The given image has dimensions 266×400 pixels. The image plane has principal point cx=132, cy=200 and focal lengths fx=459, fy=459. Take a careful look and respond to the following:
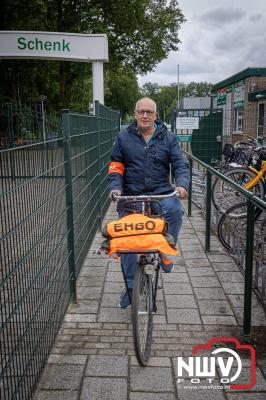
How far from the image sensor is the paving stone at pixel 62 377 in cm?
305

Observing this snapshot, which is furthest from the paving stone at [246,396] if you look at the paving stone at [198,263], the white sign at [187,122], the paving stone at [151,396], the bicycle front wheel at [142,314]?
the white sign at [187,122]

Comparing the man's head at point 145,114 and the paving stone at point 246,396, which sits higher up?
the man's head at point 145,114

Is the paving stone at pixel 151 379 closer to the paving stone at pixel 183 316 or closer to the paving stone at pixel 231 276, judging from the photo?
the paving stone at pixel 183 316

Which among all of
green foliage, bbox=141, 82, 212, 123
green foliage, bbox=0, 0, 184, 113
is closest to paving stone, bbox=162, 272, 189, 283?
green foliage, bbox=0, 0, 184, 113

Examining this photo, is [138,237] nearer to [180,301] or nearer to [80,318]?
[80,318]

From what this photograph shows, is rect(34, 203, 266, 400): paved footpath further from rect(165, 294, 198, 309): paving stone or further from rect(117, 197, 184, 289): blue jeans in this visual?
rect(117, 197, 184, 289): blue jeans

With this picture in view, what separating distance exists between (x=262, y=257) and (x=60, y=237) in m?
1.83

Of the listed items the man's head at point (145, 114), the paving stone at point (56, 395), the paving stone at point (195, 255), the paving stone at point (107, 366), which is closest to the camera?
the paving stone at point (56, 395)

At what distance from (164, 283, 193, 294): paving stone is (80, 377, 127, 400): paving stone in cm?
169

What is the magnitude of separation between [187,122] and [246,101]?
38.1 ft

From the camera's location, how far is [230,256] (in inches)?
227

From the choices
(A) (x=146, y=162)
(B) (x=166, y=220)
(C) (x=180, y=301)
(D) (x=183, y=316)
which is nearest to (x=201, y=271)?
(C) (x=180, y=301)

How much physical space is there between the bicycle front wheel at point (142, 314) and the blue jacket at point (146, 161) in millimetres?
925

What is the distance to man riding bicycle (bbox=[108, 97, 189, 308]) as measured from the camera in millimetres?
3951
